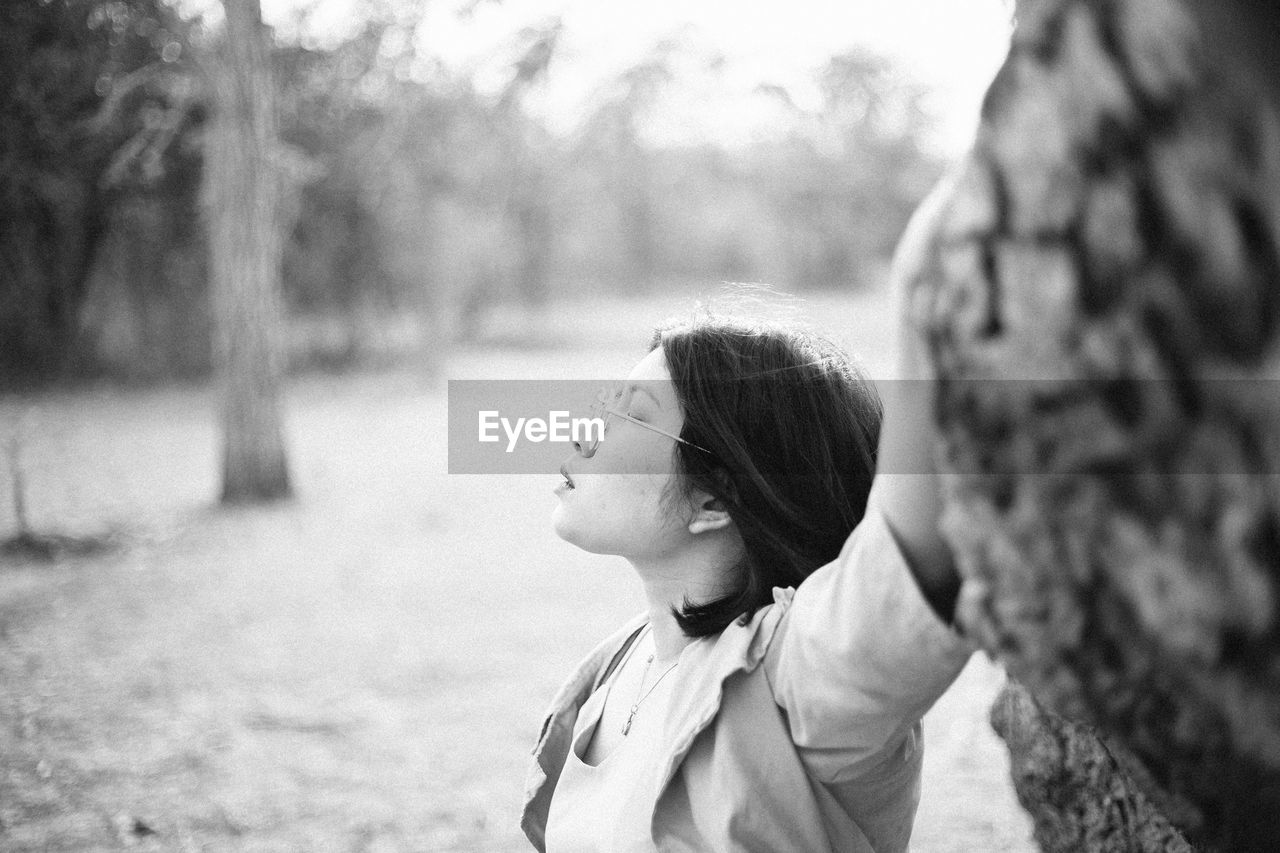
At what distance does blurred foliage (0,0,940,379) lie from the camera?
1037 centimetres

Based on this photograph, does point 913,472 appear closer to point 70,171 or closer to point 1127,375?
point 1127,375

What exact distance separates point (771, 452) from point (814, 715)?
48cm

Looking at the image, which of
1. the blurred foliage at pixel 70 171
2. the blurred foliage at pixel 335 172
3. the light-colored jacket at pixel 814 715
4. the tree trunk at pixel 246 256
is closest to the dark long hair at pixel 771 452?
the light-colored jacket at pixel 814 715

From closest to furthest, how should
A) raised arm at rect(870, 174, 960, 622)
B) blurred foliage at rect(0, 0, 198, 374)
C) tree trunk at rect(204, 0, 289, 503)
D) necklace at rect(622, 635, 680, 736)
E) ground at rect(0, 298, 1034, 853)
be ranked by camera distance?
raised arm at rect(870, 174, 960, 622) → necklace at rect(622, 635, 680, 736) → ground at rect(0, 298, 1034, 853) → tree trunk at rect(204, 0, 289, 503) → blurred foliage at rect(0, 0, 198, 374)

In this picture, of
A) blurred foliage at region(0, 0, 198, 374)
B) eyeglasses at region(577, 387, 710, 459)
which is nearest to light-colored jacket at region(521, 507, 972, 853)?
eyeglasses at region(577, 387, 710, 459)

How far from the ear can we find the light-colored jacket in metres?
0.18

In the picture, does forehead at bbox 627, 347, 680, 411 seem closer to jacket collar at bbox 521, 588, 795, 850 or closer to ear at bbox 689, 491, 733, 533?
ear at bbox 689, 491, 733, 533

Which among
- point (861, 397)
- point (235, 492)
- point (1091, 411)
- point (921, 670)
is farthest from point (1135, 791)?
point (235, 492)

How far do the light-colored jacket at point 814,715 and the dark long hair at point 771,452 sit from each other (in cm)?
13

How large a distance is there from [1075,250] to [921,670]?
463 millimetres

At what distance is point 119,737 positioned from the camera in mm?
4602

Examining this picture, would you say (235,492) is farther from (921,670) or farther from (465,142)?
(465,142)

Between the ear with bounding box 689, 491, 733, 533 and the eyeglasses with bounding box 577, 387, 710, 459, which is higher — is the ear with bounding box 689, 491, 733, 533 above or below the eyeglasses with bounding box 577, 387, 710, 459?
below

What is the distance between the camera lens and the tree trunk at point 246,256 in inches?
343
